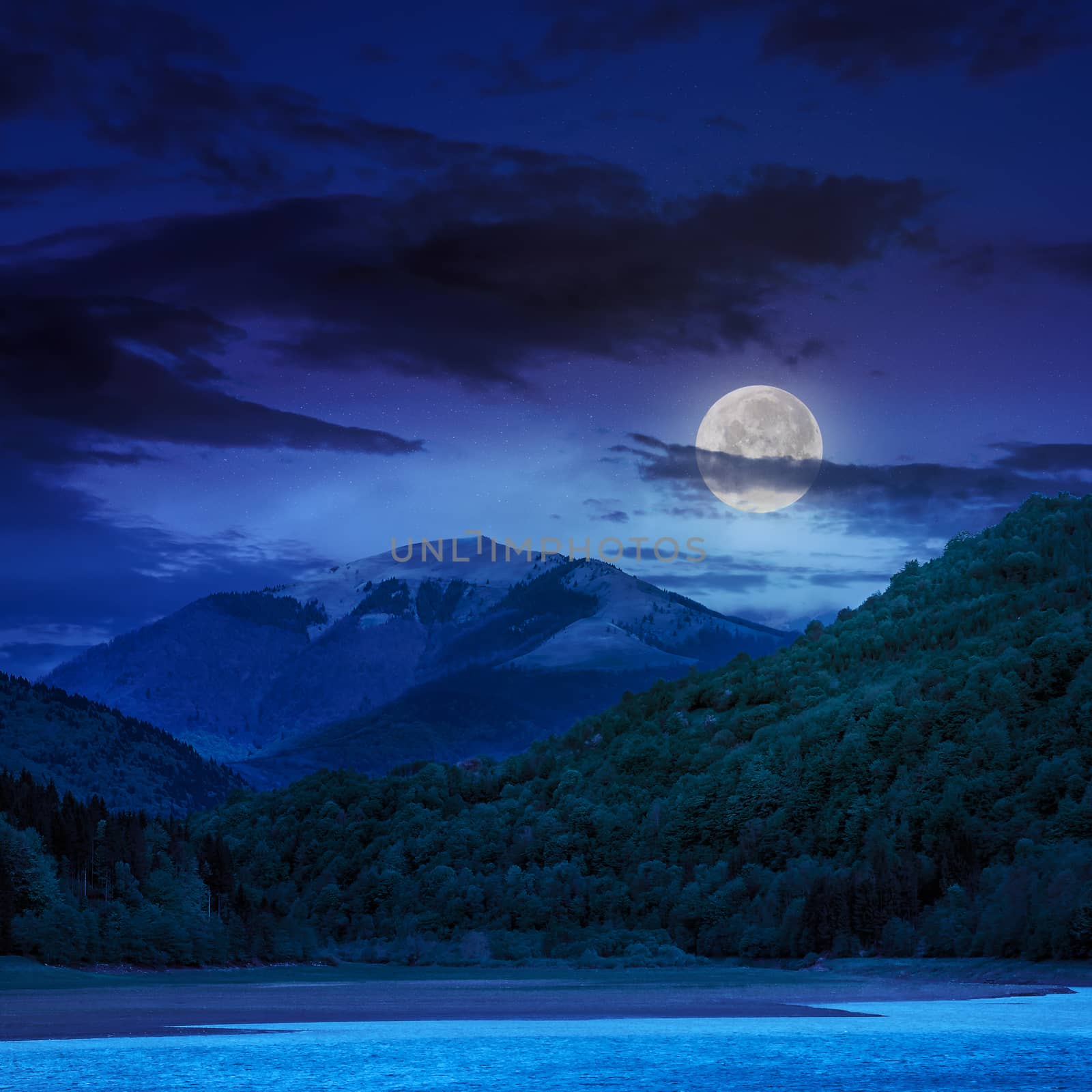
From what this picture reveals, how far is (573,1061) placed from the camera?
244 feet

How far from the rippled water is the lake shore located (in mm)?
9306

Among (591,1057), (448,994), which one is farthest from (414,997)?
(591,1057)

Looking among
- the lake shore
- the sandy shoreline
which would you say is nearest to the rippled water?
the sandy shoreline

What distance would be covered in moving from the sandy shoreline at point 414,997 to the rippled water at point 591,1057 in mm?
8951

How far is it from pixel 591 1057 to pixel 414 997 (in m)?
68.2

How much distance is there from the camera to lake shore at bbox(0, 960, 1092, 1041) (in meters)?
108

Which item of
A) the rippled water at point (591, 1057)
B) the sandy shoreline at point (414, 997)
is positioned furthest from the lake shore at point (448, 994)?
A: the rippled water at point (591, 1057)

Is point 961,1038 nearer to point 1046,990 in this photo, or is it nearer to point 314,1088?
point 314,1088

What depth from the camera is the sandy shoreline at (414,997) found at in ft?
349

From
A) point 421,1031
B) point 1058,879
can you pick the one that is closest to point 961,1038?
point 421,1031

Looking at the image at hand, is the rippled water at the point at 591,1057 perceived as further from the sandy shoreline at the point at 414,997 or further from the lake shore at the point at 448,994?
the lake shore at the point at 448,994

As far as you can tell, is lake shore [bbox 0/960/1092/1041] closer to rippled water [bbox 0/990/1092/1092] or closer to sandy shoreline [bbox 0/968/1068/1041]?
sandy shoreline [bbox 0/968/1068/1041]

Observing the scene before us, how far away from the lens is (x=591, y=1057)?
7694cm

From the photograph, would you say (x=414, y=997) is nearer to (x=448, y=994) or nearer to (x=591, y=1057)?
(x=448, y=994)
